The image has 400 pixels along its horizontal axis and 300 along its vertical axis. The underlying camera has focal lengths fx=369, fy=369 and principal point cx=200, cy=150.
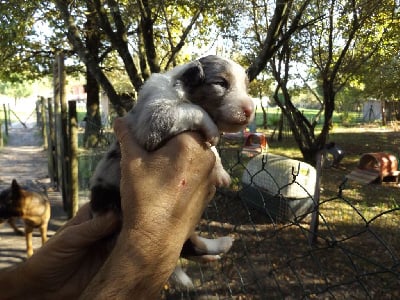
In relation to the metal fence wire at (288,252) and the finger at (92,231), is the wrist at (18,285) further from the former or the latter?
the metal fence wire at (288,252)

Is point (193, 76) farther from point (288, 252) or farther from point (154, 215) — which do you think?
point (288, 252)

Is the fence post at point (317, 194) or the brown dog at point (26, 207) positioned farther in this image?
the fence post at point (317, 194)

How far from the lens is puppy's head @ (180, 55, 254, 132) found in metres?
2.56

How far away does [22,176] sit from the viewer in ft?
43.6

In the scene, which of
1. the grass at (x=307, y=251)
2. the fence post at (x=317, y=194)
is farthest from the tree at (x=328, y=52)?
the fence post at (x=317, y=194)

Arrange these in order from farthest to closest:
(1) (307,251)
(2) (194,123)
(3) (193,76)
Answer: (1) (307,251) → (3) (193,76) → (2) (194,123)

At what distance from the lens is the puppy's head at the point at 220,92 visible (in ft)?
8.39

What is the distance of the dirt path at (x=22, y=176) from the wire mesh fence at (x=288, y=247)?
65.9 inches

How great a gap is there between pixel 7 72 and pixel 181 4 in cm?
1302

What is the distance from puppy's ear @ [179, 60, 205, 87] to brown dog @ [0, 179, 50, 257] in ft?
16.3

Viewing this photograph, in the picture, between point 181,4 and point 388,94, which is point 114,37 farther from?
point 388,94

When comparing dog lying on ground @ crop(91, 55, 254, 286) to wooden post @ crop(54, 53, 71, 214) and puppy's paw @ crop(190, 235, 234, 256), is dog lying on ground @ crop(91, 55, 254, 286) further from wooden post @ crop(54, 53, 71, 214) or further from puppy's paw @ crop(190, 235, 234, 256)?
wooden post @ crop(54, 53, 71, 214)

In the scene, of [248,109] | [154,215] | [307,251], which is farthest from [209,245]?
[307,251]

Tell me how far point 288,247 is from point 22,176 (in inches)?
395
